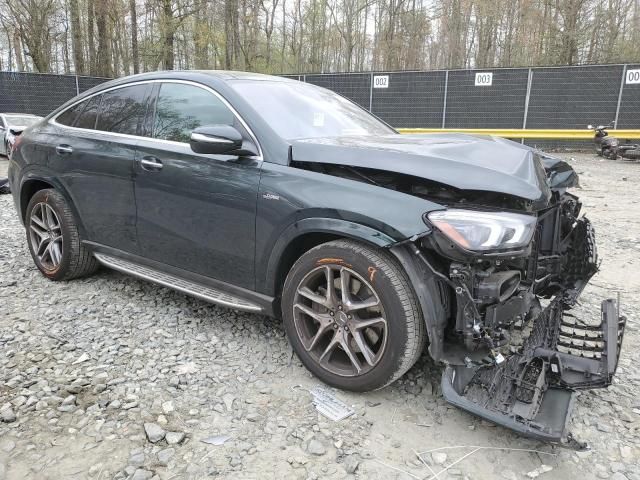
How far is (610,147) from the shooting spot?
13930mm

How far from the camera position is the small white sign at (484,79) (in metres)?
15.9

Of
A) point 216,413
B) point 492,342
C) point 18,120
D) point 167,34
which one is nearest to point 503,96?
point 18,120

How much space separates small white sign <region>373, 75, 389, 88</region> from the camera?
1695 centimetres

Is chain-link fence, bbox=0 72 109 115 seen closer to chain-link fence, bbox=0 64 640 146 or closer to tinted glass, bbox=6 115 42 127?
chain-link fence, bbox=0 64 640 146

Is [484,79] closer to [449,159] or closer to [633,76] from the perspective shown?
[633,76]

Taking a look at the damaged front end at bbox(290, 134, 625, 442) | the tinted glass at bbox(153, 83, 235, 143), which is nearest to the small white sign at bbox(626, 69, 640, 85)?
the damaged front end at bbox(290, 134, 625, 442)

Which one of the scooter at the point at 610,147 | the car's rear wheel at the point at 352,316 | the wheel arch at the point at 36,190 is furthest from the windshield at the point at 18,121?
the scooter at the point at 610,147

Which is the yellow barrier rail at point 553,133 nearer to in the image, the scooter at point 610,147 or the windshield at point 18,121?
the scooter at point 610,147

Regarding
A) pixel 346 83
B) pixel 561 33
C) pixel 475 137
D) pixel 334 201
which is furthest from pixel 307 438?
pixel 561 33

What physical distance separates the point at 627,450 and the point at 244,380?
6.34ft

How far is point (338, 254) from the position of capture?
2564 millimetres

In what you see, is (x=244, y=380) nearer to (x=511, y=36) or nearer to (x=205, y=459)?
(x=205, y=459)

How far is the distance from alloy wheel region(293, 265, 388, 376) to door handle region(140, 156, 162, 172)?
134cm

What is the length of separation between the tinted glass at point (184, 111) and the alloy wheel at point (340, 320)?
1180mm
